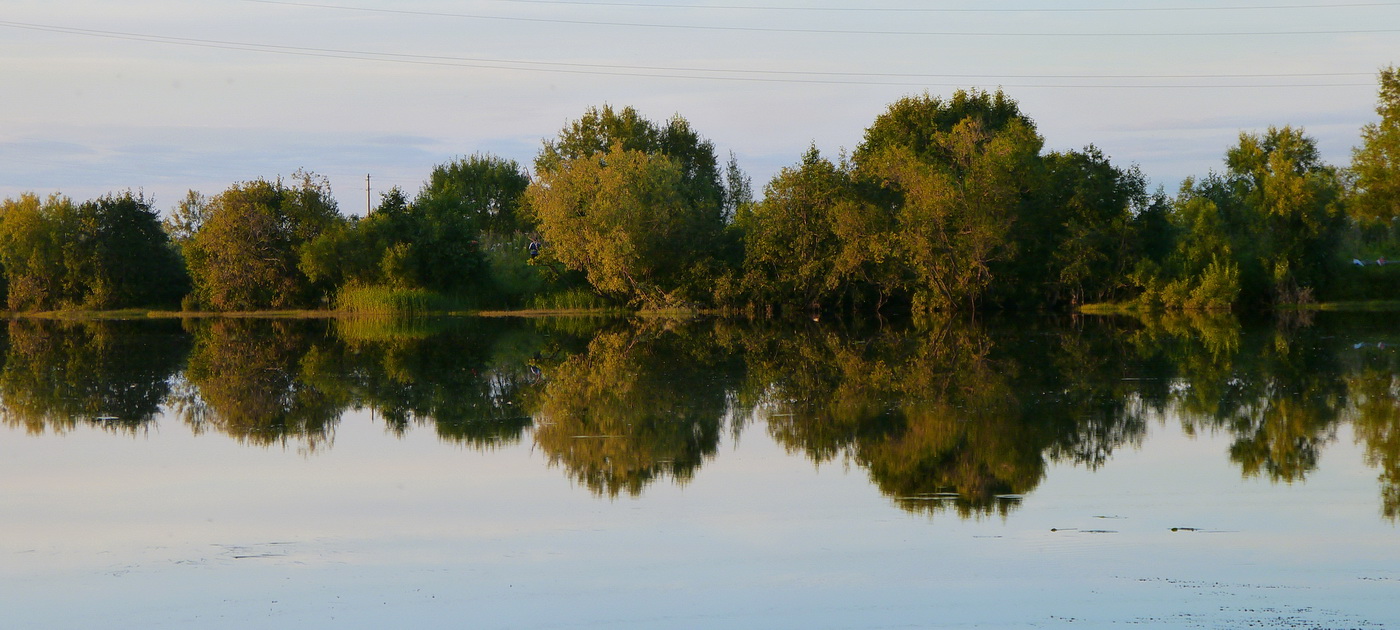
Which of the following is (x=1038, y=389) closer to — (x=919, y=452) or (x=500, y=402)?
(x=919, y=452)

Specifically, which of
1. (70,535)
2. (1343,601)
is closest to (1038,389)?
(1343,601)

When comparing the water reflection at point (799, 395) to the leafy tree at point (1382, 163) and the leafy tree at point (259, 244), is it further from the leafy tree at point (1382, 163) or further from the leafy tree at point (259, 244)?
the leafy tree at point (259, 244)

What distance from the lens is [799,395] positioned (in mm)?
16266

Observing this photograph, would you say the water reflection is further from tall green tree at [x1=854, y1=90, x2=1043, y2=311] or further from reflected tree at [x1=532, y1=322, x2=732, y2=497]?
tall green tree at [x1=854, y1=90, x2=1043, y2=311]

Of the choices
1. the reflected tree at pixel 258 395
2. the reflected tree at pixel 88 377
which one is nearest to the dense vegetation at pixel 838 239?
the reflected tree at pixel 88 377

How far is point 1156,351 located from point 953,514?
1652 cm

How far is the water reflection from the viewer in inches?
439

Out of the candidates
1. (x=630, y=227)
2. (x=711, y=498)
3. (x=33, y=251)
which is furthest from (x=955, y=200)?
(x=33, y=251)

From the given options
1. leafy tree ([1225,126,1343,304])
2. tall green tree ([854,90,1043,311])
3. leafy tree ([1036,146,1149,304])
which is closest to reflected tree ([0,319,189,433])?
tall green tree ([854,90,1043,311])

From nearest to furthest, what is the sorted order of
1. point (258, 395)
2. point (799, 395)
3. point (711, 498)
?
point (711, 498), point (799, 395), point (258, 395)

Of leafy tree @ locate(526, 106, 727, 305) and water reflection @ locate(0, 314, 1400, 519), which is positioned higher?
leafy tree @ locate(526, 106, 727, 305)

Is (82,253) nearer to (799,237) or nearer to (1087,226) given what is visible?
(799,237)

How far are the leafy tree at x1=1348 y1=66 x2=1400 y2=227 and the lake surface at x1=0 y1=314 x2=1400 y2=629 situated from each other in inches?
940

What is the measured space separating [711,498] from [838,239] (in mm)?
35195
